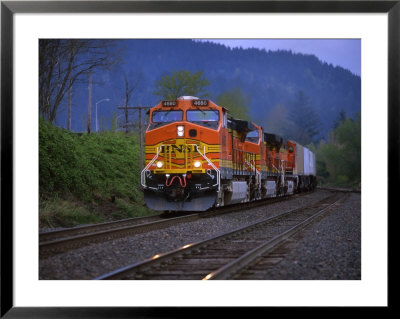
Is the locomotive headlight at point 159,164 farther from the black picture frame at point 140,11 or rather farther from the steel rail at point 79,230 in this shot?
the black picture frame at point 140,11

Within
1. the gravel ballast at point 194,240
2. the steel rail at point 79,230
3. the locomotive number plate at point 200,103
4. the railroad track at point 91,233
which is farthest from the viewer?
the locomotive number plate at point 200,103

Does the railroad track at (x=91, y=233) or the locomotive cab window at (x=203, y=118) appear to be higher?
the locomotive cab window at (x=203, y=118)

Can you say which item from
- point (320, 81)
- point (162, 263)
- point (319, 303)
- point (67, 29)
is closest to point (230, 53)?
point (320, 81)

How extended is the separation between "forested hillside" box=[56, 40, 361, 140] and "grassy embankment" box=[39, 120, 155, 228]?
0.72 metres

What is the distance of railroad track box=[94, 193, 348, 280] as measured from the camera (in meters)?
6.89

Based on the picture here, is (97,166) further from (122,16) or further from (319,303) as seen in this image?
(319,303)

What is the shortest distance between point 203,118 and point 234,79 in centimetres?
128

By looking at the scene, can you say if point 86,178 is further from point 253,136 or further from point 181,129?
point 253,136

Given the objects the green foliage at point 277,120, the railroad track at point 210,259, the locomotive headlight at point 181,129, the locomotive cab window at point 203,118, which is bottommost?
the railroad track at point 210,259

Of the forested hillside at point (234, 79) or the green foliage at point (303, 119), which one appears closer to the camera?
the forested hillside at point (234, 79)

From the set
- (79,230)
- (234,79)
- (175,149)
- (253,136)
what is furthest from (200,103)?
(253,136)

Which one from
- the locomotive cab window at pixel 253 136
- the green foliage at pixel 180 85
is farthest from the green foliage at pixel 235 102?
the locomotive cab window at pixel 253 136

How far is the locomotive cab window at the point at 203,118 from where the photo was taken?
14.0m

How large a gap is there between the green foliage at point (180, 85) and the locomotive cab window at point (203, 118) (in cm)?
61
